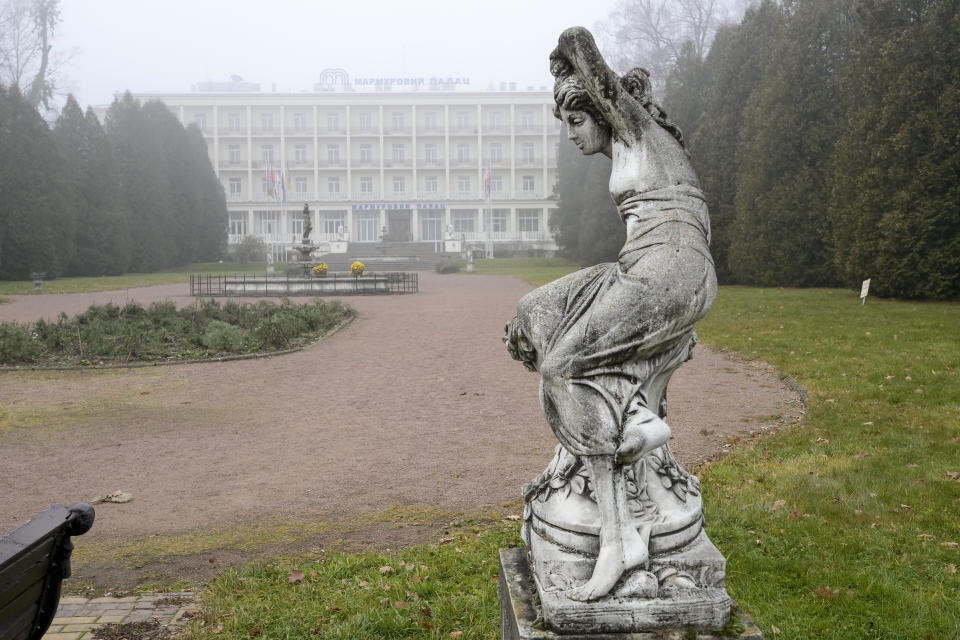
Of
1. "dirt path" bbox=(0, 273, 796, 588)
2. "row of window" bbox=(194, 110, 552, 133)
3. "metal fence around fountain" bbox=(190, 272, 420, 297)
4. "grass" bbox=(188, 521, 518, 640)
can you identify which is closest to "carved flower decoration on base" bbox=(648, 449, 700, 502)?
"grass" bbox=(188, 521, 518, 640)

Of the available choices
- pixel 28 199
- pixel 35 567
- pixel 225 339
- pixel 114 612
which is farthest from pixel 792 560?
pixel 28 199

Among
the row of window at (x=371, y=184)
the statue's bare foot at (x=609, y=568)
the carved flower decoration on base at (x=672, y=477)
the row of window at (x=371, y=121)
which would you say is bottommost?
the statue's bare foot at (x=609, y=568)

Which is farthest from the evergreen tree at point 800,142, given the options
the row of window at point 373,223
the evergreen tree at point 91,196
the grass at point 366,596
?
the row of window at point 373,223

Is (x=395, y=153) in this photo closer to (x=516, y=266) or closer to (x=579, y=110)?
(x=516, y=266)

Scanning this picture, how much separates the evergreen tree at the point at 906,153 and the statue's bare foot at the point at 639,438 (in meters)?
15.3

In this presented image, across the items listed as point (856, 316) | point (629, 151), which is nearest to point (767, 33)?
point (856, 316)

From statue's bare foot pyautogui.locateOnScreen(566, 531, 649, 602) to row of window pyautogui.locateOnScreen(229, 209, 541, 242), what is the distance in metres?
65.8

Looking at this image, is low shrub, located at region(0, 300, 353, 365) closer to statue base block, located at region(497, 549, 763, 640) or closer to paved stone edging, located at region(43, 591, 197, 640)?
paved stone edging, located at region(43, 591, 197, 640)

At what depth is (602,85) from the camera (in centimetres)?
225

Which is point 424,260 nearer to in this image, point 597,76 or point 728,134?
point 728,134

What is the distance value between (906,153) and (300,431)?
13.7 meters

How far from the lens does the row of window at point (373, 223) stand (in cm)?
6738

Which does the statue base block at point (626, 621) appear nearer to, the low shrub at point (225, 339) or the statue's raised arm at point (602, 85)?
the statue's raised arm at point (602, 85)

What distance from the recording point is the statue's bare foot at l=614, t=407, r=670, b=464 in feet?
6.96
